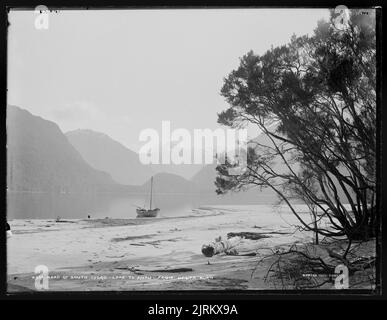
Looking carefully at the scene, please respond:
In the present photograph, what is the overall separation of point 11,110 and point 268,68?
1.84m

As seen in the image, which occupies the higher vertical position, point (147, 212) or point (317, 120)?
point (317, 120)

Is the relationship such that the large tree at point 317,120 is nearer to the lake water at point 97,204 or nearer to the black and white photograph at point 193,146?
the black and white photograph at point 193,146

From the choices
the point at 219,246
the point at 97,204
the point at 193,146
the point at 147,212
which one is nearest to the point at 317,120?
the point at 193,146

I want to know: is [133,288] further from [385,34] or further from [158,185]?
[385,34]

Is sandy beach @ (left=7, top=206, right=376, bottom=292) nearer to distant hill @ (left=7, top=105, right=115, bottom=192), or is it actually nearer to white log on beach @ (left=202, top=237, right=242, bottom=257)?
white log on beach @ (left=202, top=237, right=242, bottom=257)

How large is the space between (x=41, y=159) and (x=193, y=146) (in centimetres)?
107

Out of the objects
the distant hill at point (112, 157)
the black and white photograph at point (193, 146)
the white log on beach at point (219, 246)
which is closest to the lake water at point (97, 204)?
the black and white photograph at point (193, 146)

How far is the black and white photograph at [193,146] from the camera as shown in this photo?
2.89 m

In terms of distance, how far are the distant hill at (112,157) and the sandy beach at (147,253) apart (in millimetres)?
346

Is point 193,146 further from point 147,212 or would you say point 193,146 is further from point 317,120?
point 317,120

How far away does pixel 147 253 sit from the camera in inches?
114

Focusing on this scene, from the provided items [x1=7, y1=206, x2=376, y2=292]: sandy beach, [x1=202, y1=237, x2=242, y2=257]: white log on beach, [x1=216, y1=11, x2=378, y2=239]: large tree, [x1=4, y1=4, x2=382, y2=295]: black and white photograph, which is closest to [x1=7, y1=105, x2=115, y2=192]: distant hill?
[x1=4, y1=4, x2=382, y2=295]: black and white photograph

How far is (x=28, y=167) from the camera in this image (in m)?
2.87

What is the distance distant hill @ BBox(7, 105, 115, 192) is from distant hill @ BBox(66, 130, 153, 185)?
64mm
